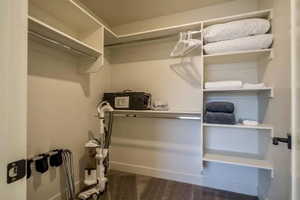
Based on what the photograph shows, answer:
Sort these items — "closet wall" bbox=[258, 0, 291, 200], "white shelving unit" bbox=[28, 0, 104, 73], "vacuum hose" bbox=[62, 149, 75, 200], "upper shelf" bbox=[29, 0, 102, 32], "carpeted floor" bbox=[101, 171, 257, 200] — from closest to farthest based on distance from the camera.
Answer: "closet wall" bbox=[258, 0, 291, 200]
"white shelving unit" bbox=[28, 0, 104, 73]
"upper shelf" bbox=[29, 0, 102, 32]
"vacuum hose" bbox=[62, 149, 75, 200]
"carpeted floor" bbox=[101, 171, 257, 200]

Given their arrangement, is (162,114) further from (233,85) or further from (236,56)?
(236,56)

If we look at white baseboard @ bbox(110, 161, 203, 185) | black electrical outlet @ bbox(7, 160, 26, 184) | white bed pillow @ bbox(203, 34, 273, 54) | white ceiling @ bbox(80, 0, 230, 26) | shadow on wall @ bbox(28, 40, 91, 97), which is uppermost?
white ceiling @ bbox(80, 0, 230, 26)

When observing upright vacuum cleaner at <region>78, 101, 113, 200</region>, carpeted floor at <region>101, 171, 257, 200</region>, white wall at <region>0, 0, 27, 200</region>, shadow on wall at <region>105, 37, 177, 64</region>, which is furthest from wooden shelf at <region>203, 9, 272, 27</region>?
carpeted floor at <region>101, 171, 257, 200</region>

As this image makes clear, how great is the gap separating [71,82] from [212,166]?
2161mm

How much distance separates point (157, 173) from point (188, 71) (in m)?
1.59

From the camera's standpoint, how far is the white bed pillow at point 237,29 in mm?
1637

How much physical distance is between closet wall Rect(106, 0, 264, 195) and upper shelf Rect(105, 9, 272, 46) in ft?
0.62

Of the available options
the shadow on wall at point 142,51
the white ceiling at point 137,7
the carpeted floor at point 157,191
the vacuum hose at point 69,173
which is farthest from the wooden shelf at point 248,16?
the vacuum hose at point 69,173

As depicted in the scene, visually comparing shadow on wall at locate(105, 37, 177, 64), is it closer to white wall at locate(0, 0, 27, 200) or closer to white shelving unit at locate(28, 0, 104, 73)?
white shelving unit at locate(28, 0, 104, 73)

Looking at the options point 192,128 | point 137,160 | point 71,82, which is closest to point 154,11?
point 71,82

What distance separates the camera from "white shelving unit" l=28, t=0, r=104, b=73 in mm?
1471

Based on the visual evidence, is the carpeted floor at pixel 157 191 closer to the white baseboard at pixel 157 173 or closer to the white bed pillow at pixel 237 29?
the white baseboard at pixel 157 173

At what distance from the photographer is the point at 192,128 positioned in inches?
90.2

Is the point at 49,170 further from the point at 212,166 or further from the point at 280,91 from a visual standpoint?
the point at 280,91
